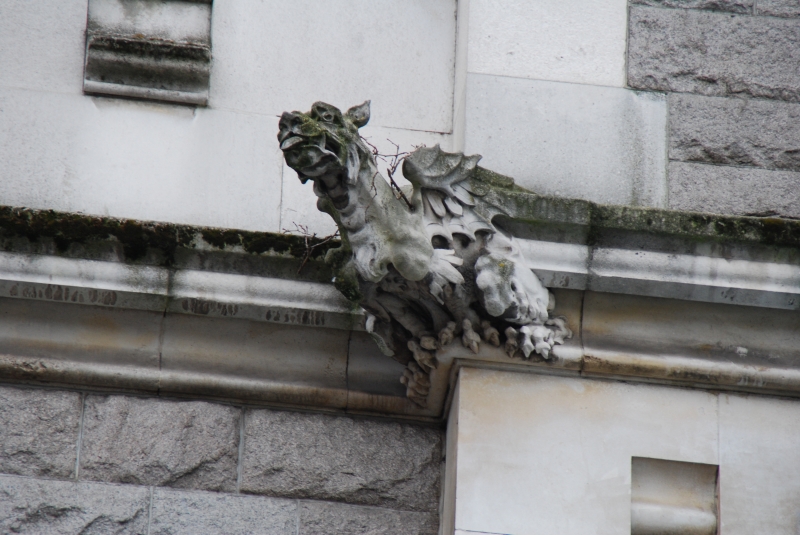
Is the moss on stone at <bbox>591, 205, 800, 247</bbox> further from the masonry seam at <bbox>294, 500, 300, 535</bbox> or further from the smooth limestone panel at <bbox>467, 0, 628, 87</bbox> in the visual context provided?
the masonry seam at <bbox>294, 500, 300, 535</bbox>

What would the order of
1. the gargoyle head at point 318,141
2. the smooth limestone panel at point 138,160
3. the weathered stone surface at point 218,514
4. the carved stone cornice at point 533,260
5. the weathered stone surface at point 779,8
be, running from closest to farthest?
the gargoyle head at point 318,141
the carved stone cornice at point 533,260
the weathered stone surface at point 218,514
the smooth limestone panel at point 138,160
the weathered stone surface at point 779,8

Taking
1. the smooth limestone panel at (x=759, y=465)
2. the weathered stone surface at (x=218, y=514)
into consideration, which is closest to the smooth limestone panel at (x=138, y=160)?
the weathered stone surface at (x=218, y=514)

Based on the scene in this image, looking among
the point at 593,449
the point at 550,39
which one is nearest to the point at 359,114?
the point at 550,39

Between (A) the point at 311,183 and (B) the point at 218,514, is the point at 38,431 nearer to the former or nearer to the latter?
(B) the point at 218,514

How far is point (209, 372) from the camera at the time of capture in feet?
13.1

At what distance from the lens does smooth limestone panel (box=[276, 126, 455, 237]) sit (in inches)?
163

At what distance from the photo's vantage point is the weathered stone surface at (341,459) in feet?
12.8

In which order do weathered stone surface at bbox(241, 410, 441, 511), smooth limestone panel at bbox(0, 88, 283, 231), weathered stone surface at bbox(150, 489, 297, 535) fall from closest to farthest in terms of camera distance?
1. weathered stone surface at bbox(150, 489, 297, 535)
2. weathered stone surface at bbox(241, 410, 441, 511)
3. smooth limestone panel at bbox(0, 88, 283, 231)

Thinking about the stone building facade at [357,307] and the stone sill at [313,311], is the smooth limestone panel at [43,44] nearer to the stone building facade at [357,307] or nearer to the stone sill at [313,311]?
the stone building facade at [357,307]

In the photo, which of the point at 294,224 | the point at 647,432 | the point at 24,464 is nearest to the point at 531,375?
the point at 647,432

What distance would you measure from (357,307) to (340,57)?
0.98 metres

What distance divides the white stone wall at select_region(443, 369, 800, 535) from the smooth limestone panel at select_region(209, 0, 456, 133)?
110cm

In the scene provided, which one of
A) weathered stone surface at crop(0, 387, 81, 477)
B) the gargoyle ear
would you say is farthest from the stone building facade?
the gargoyle ear

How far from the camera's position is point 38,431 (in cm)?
389
